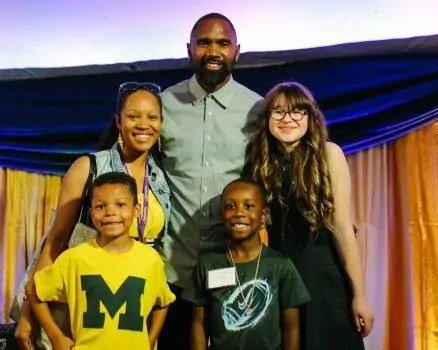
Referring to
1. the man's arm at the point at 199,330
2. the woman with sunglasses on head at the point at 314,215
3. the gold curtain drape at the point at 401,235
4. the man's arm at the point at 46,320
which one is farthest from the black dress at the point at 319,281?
the gold curtain drape at the point at 401,235

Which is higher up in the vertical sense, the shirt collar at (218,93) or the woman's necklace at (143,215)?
the shirt collar at (218,93)

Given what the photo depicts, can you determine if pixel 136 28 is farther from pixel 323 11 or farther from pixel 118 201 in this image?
pixel 118 201

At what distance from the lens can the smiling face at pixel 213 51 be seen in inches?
81.5

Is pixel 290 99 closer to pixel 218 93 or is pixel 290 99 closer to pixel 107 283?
pixel 218 93

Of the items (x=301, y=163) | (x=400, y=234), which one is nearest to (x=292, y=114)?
(x=301, y=163)

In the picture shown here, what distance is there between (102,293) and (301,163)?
774 millimetres

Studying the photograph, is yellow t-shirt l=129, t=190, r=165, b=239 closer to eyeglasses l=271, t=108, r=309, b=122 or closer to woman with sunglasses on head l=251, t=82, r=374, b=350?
woman with sunglasses on head l=251, t=82, r=374, b=350

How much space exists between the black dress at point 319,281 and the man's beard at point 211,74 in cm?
41

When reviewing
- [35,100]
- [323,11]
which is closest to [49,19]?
[35,100]

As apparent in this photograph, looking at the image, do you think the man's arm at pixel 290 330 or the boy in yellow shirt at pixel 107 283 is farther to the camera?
the man's arm at pixel 290 330

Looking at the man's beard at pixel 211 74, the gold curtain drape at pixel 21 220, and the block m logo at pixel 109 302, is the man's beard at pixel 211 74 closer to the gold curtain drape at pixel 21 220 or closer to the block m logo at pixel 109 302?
the block m logo at pixel 109 302

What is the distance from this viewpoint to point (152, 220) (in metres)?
1.93

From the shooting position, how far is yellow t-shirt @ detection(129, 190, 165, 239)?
6.23 ft

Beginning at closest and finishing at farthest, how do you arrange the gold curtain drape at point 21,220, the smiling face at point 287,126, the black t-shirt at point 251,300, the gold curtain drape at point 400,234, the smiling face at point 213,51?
1. the black t-shirt at point 251,300
2. the smiling face at point 287,126
3. the smiling face at point 213,51
4. the gold curtain drape at point 400,234
5. the gold curtain drape at point 21,220
